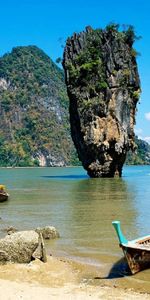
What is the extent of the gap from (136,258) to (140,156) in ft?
475

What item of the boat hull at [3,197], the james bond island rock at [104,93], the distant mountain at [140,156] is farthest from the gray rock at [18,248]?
the distant mountain at [140,156]

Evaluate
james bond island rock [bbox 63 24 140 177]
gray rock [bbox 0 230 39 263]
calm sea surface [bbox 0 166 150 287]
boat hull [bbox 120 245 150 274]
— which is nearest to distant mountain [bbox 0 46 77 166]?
james bond island rock [bbox 63 24 140 177]

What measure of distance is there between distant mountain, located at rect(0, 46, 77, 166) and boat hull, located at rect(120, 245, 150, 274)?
413 ft

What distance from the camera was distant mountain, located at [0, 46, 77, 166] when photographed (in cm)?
14062

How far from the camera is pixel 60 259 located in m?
10.2

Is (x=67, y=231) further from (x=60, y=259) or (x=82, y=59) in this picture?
(x=82, y=59)

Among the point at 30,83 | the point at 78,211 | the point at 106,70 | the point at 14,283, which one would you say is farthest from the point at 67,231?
the point at 30,83

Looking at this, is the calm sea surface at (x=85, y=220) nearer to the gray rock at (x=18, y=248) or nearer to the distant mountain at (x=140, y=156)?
the gray rock at (x=18, y=248)

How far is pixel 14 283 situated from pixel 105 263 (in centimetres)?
273

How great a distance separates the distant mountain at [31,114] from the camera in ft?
461

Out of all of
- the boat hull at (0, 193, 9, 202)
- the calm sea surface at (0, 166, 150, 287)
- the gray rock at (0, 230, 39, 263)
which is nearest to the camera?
the gray rock at (0, 230, 39, 263)

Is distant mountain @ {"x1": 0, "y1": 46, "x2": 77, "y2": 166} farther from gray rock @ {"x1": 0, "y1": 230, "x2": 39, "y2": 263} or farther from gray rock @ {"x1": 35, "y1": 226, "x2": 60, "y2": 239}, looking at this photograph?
gray rock @ {"x1": 0, "y1": 230, "x2": 39, "y2": 263}

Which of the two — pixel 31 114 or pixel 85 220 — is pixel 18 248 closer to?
pixel 85 220

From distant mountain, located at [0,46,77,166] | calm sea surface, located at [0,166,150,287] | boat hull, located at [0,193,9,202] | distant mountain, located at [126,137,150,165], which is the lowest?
calm sea surface, located at [0,166,150,287]
